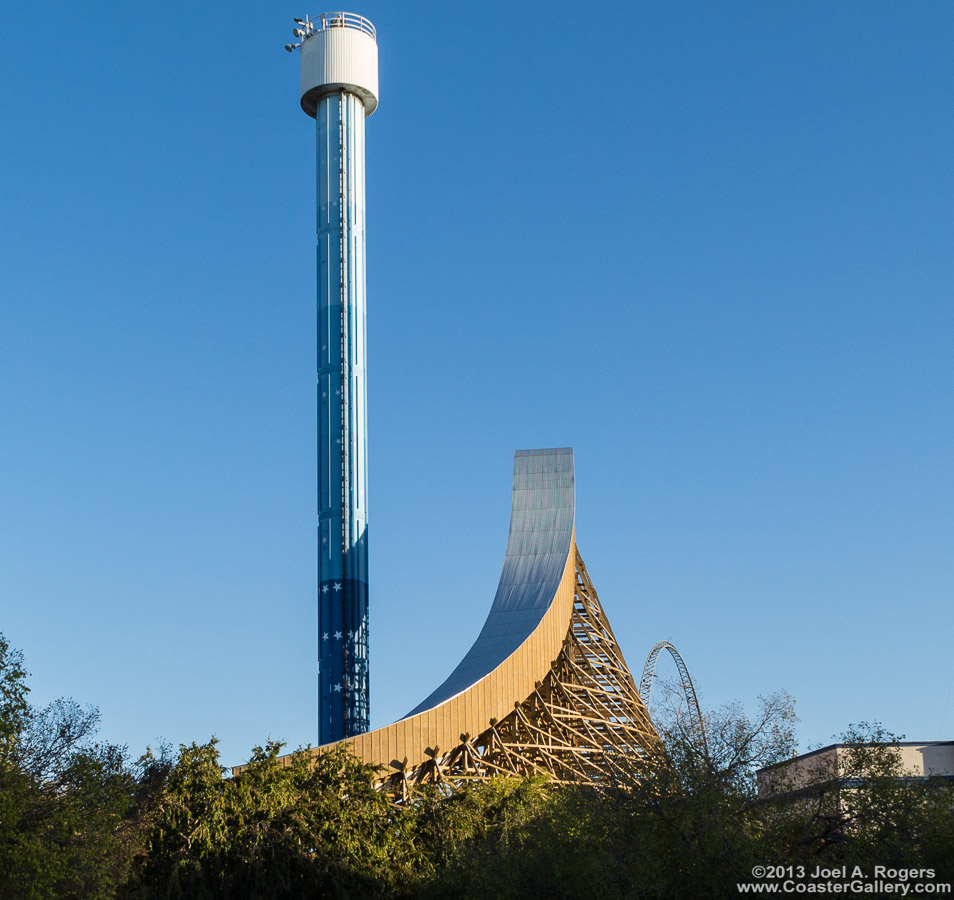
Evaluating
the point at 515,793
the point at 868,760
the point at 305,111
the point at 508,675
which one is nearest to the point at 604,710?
the point at 508,675

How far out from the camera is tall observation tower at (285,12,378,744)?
38.6 meters

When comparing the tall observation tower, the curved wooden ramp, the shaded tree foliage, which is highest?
the tall observation tower

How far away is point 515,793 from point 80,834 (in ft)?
30.3

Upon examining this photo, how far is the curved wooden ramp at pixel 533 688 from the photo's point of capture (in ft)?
93.8

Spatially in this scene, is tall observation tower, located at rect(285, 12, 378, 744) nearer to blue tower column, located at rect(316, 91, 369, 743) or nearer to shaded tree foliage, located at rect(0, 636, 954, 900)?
blue tower column, located at rect(316, 91, 369, 743)

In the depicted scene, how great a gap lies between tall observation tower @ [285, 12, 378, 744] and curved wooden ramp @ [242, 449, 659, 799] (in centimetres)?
508

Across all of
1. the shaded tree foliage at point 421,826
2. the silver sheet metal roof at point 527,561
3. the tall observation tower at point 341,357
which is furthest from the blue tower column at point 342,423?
the shaded tree foliage at point 421,826

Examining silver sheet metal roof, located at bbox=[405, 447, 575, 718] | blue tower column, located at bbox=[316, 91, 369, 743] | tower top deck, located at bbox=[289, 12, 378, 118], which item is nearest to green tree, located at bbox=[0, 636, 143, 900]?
silver sheet metal roof, located at bbox=[405, 447, 575, 718]

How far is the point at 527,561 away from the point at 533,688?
5617mm

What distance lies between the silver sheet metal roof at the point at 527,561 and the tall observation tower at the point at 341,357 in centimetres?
505

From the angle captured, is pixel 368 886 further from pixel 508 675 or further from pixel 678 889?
pixel 508 675

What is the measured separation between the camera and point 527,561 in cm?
3719

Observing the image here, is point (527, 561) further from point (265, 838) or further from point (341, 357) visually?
point (265, 838)

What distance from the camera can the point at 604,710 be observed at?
1417 inches
